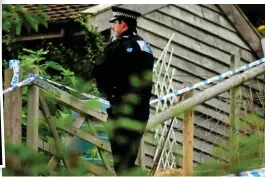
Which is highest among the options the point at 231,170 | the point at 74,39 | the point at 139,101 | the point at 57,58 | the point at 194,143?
the point at 74,39

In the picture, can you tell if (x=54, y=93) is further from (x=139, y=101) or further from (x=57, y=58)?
(x=57, y=58)

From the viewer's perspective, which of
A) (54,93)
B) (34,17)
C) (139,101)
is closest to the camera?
(139,101)

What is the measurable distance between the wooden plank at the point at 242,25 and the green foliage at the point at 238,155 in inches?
163

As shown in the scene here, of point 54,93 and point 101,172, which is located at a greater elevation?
point 54,93

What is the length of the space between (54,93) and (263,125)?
55cm

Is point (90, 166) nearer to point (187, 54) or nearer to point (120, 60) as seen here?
point (120, 60)

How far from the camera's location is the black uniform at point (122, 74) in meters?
1.78

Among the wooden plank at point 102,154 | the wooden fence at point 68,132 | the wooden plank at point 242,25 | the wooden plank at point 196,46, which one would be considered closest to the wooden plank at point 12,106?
the wooden plank at point 102,154

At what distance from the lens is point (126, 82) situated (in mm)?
2104

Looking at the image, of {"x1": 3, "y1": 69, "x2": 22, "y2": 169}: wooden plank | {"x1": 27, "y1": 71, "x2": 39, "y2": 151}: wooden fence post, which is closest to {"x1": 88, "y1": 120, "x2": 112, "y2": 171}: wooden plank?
{"x1": 27, "y1": 71, "x2": 39, "y2": 151}: wooden fence post

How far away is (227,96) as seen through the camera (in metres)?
3.14

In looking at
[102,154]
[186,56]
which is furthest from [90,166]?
[186,56]

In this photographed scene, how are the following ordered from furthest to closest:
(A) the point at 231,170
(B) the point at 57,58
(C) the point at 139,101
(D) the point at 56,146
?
(B) the point at 57,58 < (C) the point at 139,101 < (D) the point at 56,146 < (A) the point at 231,170

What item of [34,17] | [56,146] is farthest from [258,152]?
[34,17]
